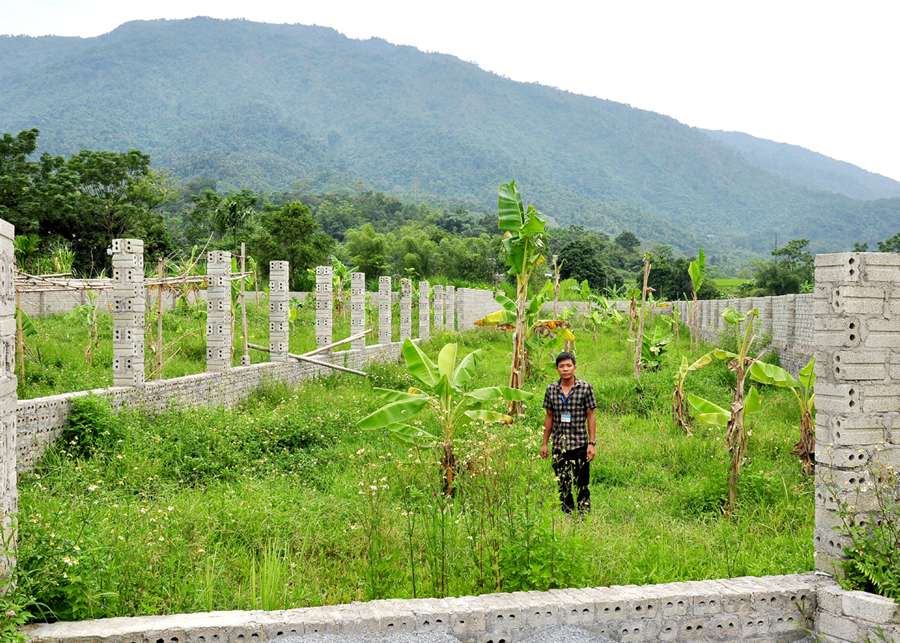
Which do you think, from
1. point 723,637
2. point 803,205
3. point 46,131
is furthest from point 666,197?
point 723,637

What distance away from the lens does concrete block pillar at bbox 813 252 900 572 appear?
177 inches

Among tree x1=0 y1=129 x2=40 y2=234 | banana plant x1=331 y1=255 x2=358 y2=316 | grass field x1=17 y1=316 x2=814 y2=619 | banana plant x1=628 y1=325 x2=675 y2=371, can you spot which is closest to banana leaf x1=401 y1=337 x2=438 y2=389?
grass field x1=17 y1=316 x2=814 y2=619

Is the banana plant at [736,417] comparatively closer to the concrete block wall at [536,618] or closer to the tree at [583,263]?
the concrete block wall at [536,618]

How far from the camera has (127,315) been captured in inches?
337

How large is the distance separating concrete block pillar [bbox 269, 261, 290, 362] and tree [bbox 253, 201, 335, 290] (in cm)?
2429

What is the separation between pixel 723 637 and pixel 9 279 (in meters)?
5.02

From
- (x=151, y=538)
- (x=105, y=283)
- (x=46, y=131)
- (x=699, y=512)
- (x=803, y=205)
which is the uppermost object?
(x=46, y=131)

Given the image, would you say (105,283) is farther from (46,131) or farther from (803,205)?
(803,205)

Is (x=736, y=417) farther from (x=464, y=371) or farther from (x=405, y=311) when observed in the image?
(x=405, y=311)

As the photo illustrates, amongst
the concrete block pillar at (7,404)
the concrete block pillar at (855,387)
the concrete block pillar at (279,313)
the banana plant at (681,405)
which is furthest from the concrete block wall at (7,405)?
the banana plant at (681,405)

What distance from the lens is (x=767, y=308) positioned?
556 inches

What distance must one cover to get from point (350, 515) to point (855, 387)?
4.14 meters

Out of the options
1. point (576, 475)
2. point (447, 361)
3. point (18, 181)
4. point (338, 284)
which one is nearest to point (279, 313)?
point (447, 361)

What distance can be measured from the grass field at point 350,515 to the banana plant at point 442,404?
0.27 metres
